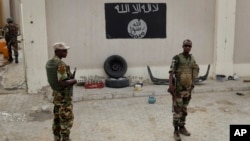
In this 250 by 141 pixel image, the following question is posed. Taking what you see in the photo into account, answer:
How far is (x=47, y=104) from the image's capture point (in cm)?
866

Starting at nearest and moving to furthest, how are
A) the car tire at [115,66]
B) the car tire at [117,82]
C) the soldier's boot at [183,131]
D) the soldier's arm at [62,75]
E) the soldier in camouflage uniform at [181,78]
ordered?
1. the soldier's arm at [62,75]
2. the soldier in camouflage uniform at [181,78]
3. the soldier's boot at [183,131]
4. the car tire at [117,82]
5. the car tire at [115,66]

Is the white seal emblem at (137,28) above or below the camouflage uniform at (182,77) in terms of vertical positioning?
above

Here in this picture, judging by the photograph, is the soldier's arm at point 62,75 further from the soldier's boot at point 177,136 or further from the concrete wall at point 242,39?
the concrete wall at point 242,39

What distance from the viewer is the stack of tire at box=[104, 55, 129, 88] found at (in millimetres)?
9852

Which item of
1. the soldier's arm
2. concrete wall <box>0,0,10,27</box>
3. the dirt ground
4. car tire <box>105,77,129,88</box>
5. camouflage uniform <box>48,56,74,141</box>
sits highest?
concrete wall <box>0,0,10,27</box>

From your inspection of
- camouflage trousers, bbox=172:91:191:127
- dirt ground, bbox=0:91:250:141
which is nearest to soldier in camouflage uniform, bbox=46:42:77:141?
dirt ground, bbox=0:91:250:141

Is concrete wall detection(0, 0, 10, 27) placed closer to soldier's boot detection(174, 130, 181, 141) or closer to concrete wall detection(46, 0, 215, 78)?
concrete wall detection(46, 0, 215, 78)

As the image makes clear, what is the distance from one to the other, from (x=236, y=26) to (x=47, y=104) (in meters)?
6.22

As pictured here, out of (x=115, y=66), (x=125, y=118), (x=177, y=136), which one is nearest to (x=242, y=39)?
(x=115, y=66)

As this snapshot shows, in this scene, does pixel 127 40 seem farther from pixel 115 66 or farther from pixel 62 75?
pixel 62 75

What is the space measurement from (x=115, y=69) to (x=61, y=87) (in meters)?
4.92

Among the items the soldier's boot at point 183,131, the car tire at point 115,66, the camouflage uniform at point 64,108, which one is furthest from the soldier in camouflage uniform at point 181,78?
the car tire at point 115,66

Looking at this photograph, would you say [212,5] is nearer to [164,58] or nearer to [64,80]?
[164,58]

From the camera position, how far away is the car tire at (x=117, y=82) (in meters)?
9.76
